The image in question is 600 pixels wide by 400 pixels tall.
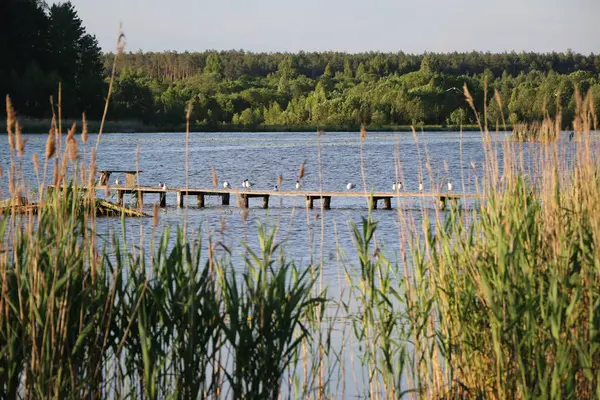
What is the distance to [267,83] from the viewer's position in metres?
120

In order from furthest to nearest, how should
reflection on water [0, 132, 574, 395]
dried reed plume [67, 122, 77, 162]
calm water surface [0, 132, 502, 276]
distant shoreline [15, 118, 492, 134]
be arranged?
distant shoreline [15, 118, 492, 134] → calm water surface [0, 132, 502, 276] → reflection on water [0, 132, 574, 395] → dried reed plume [67, 122, 77, 162]

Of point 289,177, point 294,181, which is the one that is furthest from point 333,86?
point 294,181

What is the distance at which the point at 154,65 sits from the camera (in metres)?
134

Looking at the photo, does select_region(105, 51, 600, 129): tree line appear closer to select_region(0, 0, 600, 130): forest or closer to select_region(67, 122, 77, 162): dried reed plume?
select_region(0, 0, 600, 130): forest

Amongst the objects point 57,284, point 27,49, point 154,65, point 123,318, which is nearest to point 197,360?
point 123,318

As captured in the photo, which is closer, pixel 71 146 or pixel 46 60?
pixel 71 146

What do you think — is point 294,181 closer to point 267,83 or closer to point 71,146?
point 71,146

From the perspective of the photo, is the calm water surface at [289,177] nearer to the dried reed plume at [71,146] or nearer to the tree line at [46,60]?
the dried reed plume at [71,146]

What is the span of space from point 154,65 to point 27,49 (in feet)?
246

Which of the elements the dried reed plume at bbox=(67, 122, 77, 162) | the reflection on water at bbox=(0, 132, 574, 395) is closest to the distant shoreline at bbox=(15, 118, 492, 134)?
the reflection on water at bbox=(0, 132, 574, 395)

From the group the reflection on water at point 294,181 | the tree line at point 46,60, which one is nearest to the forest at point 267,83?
the tree line at point 46,60

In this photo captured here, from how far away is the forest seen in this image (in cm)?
5688

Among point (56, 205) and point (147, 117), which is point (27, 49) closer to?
point (147, 117)

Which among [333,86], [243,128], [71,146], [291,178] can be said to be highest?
[333,86]
